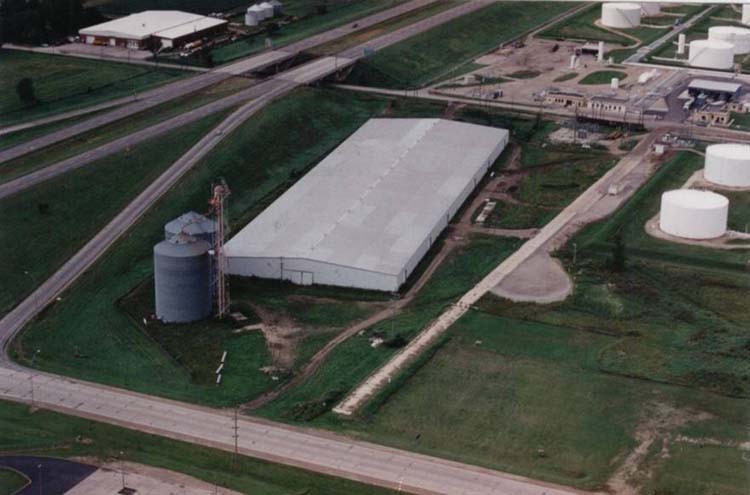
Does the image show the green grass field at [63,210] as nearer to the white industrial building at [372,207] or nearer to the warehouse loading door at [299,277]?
the white industrial building at [372,207]

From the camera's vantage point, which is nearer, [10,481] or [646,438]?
[10,481]

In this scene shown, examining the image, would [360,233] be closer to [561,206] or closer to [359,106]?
[561,206]

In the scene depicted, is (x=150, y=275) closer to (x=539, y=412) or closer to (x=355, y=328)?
(x=355, y=328)

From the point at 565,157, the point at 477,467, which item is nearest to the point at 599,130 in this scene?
the point at 565,157

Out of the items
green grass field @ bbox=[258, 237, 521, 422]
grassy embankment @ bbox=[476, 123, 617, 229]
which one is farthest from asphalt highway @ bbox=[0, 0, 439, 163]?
green grass field @ bbox=[258, 237, 521, 422]

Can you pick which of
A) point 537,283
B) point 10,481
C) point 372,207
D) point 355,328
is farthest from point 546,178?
point 10,481

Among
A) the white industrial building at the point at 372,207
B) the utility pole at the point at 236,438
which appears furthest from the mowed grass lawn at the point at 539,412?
the white industrial building at the point at 372,207
